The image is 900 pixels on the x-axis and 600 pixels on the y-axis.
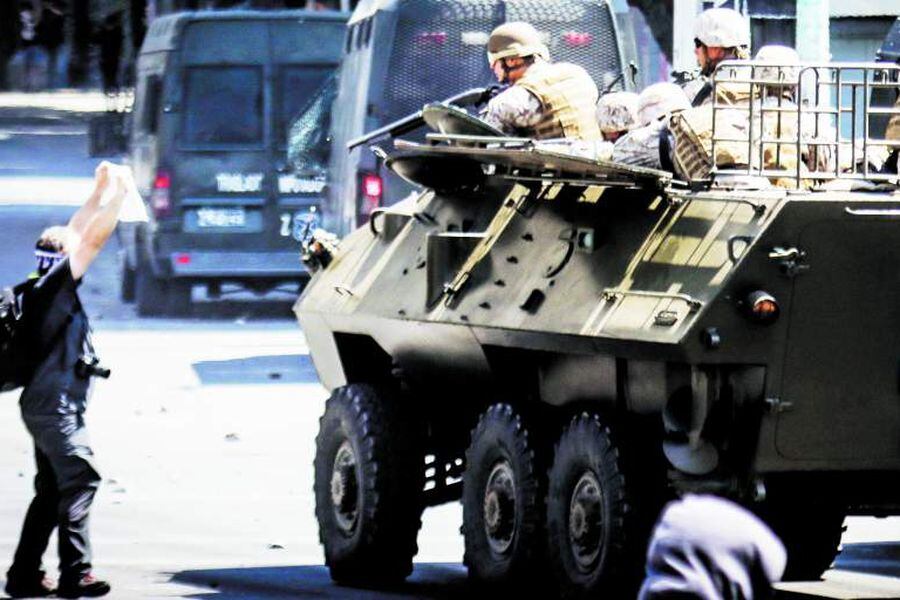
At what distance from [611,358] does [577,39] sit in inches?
389

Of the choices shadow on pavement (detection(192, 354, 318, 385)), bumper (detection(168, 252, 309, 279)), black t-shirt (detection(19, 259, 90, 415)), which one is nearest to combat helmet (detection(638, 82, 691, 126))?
black t-shirt (detection(19, 259, 90, 415))

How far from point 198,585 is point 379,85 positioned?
27.2ft

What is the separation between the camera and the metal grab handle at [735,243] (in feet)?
30.4

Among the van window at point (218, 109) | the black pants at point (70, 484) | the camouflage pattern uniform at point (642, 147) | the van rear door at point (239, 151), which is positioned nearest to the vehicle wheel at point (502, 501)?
the camouflage pattern uniform at point (642, 147)

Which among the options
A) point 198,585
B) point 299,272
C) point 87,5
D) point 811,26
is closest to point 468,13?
point 811,26

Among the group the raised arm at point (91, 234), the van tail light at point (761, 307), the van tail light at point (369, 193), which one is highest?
the raised arm at point (91, 234)

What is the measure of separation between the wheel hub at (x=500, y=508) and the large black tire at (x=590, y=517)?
0.40 meters

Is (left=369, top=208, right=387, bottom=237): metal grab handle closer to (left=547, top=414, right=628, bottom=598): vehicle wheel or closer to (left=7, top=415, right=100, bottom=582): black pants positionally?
(left=7, top=415, right=100, bottom=582): black pants

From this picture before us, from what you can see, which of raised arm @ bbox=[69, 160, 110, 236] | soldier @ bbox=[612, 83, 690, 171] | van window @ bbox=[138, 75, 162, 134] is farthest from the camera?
van window @ bbox=[138, 75, 162, 134]

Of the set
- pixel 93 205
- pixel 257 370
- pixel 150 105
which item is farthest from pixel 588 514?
pixel 150 105

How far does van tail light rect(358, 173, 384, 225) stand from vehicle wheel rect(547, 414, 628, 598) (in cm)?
912

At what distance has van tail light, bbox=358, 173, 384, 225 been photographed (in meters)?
19.2

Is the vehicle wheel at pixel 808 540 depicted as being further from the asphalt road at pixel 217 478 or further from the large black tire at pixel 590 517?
the large black tire at pixel 590 517

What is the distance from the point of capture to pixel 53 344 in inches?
424
